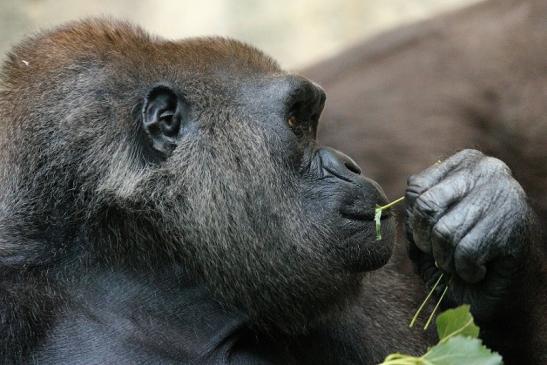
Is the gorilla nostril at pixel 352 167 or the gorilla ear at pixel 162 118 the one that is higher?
the gorilla ear at pixel 162 118

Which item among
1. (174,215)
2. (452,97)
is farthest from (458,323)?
(452,97)

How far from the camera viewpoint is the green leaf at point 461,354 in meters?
2.63

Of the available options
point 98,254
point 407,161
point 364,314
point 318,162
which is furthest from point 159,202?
point 407,161

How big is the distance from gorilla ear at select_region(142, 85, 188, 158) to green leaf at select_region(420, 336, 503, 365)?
0.95 meters

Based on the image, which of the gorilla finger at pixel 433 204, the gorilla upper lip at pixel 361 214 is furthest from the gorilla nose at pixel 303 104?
the gorilla finger at pixel 433 204

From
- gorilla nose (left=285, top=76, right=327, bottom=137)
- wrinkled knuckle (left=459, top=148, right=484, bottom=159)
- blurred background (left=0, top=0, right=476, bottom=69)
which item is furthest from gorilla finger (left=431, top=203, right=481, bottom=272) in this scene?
blurred background (left=0, top=0, right=476, bottom=69)

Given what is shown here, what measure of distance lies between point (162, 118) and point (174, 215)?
0.95 ft

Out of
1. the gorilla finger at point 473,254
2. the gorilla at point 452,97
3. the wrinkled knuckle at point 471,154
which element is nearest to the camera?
the gorilla finger at point 473,254

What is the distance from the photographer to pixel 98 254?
2973 mm

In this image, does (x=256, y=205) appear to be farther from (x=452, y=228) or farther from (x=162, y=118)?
(x=452, y=228)

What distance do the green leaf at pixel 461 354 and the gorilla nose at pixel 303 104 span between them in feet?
2.61

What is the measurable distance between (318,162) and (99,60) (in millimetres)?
733

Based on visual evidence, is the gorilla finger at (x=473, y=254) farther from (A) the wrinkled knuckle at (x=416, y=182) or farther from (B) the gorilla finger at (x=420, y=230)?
(A) the wrinkled knuckle at (x=416, y=182)

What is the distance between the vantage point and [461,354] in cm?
267
